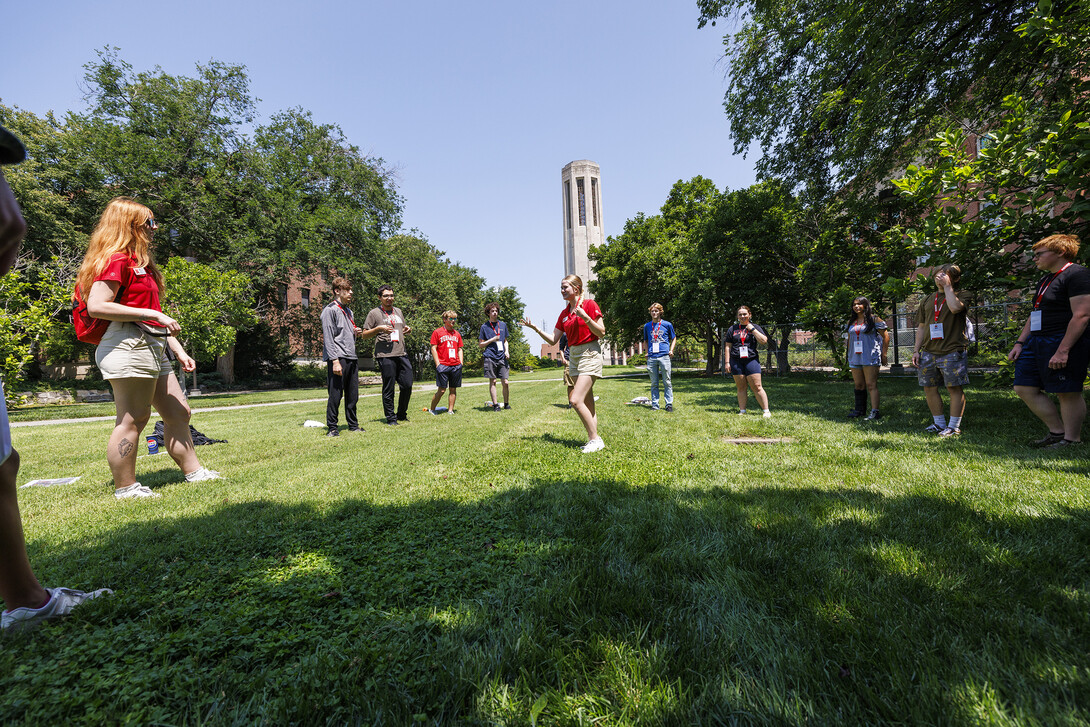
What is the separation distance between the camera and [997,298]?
13.3 m

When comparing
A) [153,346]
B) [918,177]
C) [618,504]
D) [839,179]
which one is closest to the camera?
[618,504]

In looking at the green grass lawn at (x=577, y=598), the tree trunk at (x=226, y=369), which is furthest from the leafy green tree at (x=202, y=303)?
the green grass lawn at (x=577, y=598)

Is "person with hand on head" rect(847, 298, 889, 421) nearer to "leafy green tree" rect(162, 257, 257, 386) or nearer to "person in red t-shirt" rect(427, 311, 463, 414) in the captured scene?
"person in red t-shirt" rect(427, 311, 463, 414)

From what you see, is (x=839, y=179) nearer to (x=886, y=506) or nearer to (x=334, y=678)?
(x=886, y=506)

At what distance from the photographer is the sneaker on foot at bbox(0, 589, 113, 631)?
171cm

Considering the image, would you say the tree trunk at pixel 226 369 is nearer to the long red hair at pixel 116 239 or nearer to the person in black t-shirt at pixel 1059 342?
the long red hair at pixel 116 239

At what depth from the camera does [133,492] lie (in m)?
3.46

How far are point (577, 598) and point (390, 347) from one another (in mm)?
6544

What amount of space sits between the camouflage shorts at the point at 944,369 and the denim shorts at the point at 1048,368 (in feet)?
1.97

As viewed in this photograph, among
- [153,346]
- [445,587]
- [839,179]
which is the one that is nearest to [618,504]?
[445,587]

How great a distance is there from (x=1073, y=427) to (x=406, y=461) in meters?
6.64

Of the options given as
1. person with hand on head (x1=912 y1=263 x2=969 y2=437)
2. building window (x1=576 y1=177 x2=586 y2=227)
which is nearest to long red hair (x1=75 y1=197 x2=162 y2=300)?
person with hand on head (x1=912 y1=263 x2=969 y2=437)

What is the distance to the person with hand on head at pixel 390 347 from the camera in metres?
7.28

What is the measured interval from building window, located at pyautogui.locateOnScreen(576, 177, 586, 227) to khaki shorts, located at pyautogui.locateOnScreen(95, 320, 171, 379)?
80858 mm
